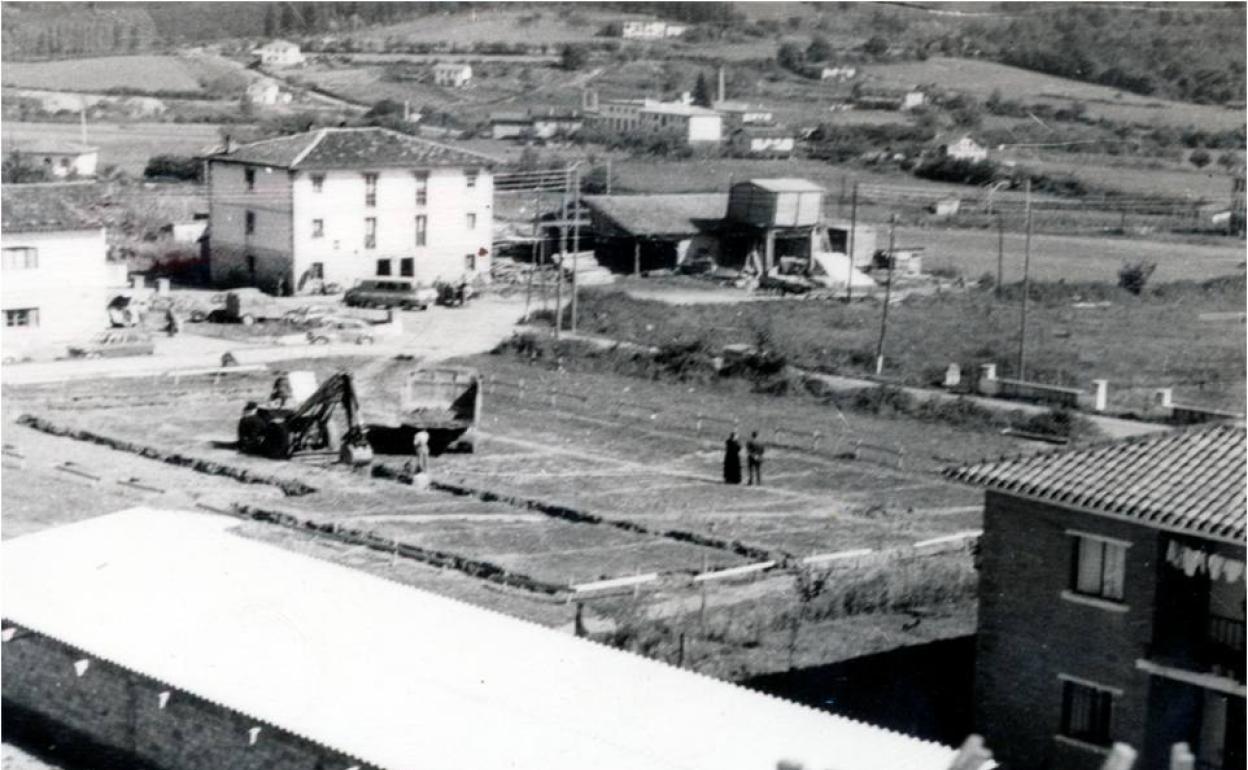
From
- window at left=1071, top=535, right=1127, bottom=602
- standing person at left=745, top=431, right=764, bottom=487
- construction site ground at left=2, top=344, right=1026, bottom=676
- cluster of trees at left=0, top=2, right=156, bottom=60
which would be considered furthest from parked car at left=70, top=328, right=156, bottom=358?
window at left=1071, top=535, right=1127, bottom=602

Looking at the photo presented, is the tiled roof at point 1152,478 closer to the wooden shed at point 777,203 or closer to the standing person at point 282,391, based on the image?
the standing person at point 282,391

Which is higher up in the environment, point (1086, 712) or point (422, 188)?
point (422, 188)

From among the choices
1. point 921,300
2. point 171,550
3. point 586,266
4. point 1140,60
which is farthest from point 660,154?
point 171,550

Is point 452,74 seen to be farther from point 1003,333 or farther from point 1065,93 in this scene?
point 1003,333

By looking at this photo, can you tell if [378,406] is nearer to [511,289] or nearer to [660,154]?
[511,289]

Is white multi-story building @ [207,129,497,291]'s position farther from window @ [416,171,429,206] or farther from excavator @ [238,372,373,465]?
excavator @ [238,372,373,465]

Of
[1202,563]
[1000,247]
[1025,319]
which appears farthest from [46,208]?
[1202,563]
